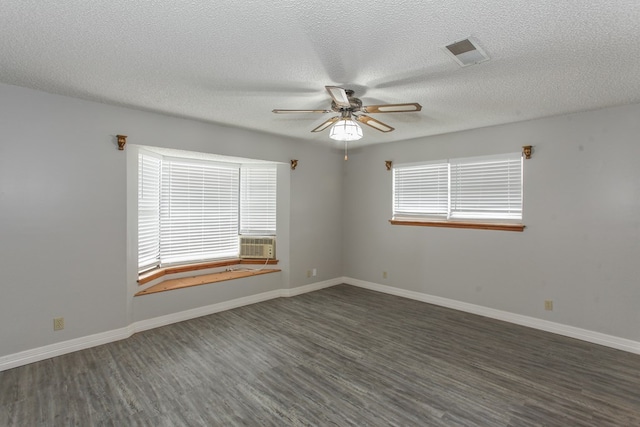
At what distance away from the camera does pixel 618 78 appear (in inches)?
102

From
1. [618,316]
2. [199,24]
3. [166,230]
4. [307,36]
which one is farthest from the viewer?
[166,230]

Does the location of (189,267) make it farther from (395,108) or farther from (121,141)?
(395,108)

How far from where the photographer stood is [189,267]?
460cm

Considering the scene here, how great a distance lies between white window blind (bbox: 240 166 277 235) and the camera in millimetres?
5277

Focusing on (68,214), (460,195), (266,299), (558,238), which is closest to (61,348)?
(68,214)

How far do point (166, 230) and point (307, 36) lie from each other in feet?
11.5

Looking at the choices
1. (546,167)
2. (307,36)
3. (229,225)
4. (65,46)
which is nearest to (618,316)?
(546,167)

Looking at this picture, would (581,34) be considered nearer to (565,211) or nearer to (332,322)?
(565,211)

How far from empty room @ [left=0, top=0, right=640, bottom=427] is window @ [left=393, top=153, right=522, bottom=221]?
1.2 inches

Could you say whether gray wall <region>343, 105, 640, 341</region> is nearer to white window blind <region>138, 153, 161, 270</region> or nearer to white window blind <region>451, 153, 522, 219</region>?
white window blind <region>451, 153, 522, 219</region>

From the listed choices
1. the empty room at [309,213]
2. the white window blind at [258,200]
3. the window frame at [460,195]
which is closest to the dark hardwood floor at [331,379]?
the empty room at [309,213]

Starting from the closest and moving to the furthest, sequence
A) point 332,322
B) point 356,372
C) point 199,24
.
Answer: point 199,24
point 356,372
point 332,322

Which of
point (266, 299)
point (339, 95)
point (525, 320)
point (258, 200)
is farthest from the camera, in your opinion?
point (258, 200)

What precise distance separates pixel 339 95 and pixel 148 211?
303 cm
